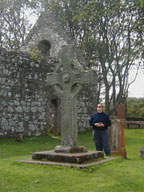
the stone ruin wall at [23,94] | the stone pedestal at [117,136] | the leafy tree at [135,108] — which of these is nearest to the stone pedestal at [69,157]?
the stone pedestal at [117,136]

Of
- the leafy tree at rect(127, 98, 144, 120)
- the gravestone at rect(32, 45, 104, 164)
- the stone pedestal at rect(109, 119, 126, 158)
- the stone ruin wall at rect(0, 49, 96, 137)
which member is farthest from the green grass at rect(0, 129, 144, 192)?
the leafy tree at rect(127, 98, 144, 120)

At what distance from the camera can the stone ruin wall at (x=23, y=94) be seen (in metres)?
13.2

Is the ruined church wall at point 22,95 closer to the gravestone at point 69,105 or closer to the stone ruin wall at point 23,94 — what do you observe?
the stone ruin wall at point 23,94

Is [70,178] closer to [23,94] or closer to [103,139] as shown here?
[103,139]

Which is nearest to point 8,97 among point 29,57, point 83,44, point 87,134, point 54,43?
point 29,57

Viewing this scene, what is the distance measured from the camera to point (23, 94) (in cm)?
1395

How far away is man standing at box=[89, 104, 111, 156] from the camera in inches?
317

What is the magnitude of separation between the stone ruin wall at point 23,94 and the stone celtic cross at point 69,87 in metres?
6.00

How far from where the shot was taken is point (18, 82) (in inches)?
546

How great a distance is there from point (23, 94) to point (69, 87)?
22.5 ft

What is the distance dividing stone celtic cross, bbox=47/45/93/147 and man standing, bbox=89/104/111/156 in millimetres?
947

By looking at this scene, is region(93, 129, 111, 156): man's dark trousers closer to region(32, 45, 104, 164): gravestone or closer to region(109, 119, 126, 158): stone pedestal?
region(109, 119, 126, 158): stone pedestal

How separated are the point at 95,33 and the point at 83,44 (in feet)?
13.5

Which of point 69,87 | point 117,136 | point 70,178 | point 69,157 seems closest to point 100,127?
point 117,136
